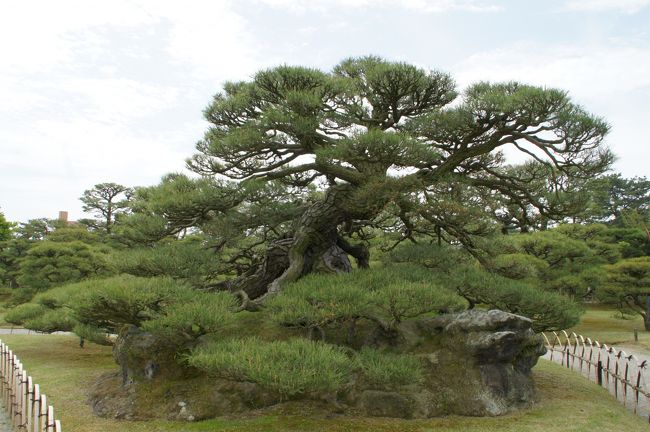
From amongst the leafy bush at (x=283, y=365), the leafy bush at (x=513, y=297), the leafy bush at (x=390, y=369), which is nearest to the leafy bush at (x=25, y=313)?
the leafy bush at (x=283, y=365)

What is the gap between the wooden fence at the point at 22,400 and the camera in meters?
4.54

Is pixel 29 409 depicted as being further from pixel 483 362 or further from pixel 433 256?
pixel 433 256

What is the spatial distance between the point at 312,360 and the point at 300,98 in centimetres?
349

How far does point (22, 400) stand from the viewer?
546cm

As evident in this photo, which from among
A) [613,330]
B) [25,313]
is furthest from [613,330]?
[25,313]

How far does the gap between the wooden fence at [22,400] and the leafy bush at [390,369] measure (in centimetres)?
312

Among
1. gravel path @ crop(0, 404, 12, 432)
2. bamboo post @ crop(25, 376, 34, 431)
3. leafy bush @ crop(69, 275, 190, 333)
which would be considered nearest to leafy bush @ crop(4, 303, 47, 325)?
gravel path @ crop(0, 404, 12, 432)

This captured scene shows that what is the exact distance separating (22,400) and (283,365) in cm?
363

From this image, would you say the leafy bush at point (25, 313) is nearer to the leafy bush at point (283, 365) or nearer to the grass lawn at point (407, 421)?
the grass lawn at point (407, 421)

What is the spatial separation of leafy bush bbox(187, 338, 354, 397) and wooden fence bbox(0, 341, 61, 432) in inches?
58.5

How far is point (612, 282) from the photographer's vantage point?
54.9 ft

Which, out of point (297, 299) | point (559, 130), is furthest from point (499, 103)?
point (297, 299)

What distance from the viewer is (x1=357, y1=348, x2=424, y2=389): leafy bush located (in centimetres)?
498

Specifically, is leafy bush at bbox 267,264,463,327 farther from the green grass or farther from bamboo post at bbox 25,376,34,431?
the green grass
